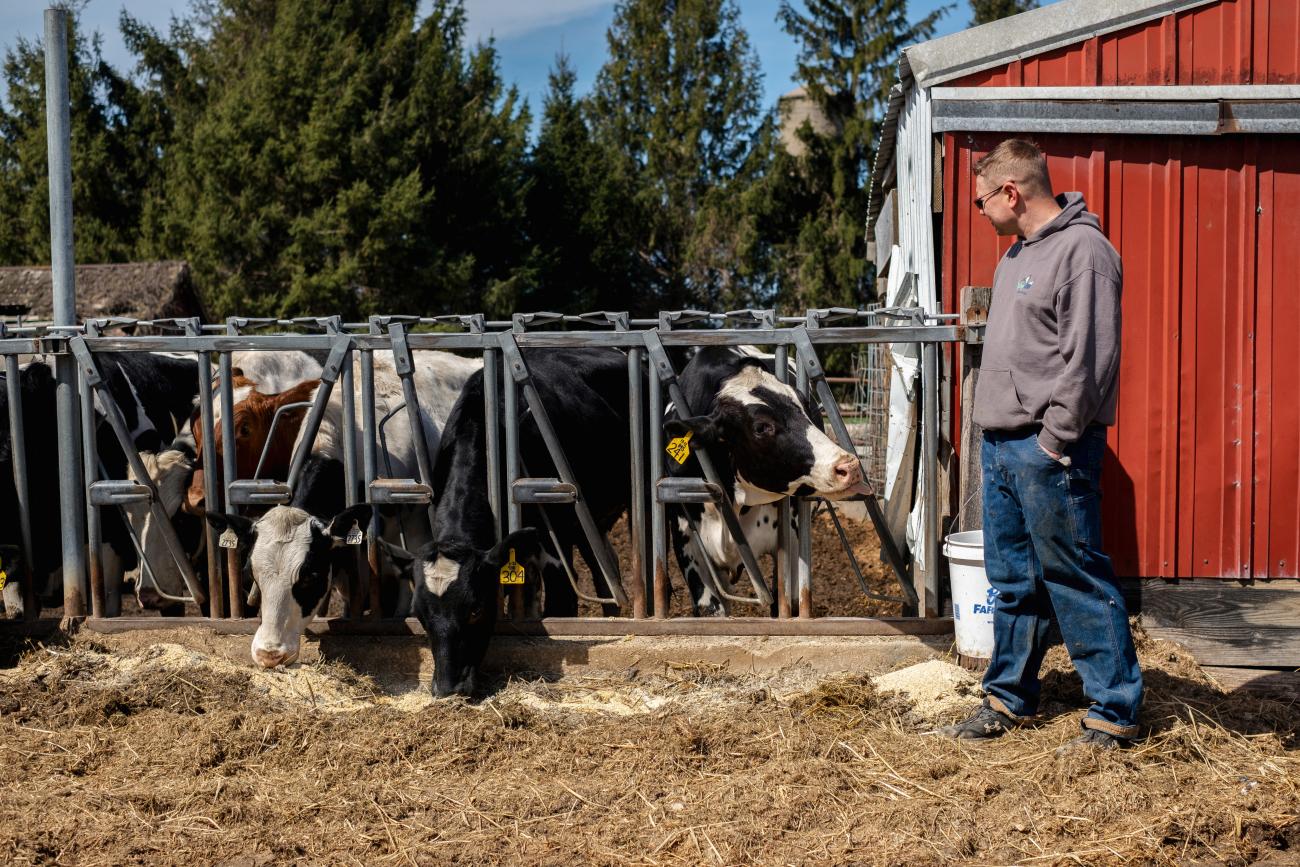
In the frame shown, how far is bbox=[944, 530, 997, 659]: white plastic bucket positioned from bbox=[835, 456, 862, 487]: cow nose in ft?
1.65

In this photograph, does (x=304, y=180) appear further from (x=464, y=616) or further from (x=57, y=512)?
(x=464, y=616)

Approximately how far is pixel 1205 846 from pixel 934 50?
406cm

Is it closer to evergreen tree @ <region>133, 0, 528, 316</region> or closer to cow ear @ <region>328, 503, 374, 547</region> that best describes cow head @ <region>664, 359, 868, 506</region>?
cow ear @ <region>328, 503, 374, 547</region>

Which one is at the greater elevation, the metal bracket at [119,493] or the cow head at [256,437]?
the cow head at [256,437]

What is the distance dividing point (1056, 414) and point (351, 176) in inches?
1038

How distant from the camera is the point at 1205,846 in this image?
3756 mm

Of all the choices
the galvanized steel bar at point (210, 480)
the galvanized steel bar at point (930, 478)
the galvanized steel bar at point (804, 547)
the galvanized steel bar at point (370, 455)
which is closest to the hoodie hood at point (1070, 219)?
the galvanized steel bar at point (930, 478)

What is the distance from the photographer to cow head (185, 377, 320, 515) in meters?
6.63

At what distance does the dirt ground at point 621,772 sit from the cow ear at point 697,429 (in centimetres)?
107

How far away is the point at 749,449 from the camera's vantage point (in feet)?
19.6

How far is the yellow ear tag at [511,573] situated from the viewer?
5.64 m

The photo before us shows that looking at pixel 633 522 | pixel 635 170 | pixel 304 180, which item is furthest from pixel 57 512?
pixel 635 170

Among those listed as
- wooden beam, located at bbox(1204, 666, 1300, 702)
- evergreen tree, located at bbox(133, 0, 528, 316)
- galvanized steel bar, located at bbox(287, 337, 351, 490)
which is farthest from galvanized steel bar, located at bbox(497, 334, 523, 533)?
evergreen tree, located at bbox(133, 0, 528, 316)

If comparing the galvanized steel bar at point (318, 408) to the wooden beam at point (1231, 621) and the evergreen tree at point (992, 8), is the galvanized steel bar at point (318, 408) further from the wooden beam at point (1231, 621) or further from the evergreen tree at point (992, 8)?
the evergreen tree at point (992, 8)
